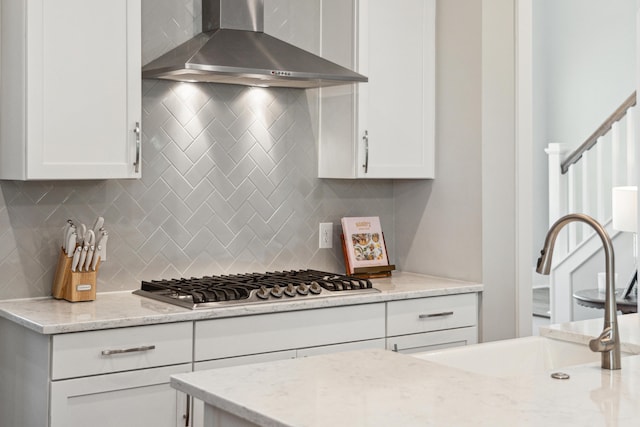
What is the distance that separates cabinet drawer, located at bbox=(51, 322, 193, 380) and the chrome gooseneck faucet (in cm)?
149

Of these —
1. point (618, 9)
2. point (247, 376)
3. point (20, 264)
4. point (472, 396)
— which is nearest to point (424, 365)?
point (472, 396)

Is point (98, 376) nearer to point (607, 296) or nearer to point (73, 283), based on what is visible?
point (73, 283)

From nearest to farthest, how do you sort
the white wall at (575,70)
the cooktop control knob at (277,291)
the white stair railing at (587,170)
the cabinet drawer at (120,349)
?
the cabinet drawer at (120,349) < the cooktop control knob at (277,291) < the white stair railing at (587,170) < the white wall at (575,70)

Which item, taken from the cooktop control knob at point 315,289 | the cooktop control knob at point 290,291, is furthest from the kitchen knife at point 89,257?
the cooktop control knob at point 315,289

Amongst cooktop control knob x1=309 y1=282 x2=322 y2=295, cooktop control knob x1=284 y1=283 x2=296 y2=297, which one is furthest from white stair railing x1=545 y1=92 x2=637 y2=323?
cooktop control knob x1=284 y1=283 x2=296 y2=297

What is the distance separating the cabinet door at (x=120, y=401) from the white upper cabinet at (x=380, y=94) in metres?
1.40

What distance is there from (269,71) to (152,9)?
65 cm

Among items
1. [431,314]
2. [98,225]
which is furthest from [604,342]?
[98,225]

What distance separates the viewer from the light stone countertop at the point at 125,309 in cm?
278

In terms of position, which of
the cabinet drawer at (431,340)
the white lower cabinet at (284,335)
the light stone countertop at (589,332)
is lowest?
the cabinet drawer at (431,340)

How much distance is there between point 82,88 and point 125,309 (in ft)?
2.76

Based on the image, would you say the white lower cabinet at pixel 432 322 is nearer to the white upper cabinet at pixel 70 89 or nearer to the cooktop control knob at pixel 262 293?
the cooktop control knob at pixel 262 293

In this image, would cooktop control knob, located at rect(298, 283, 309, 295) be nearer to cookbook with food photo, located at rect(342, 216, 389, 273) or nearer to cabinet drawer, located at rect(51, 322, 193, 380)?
cabinet drawer, located at rect(51, 322, 193, 380)

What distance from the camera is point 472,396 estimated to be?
66.6 inches
